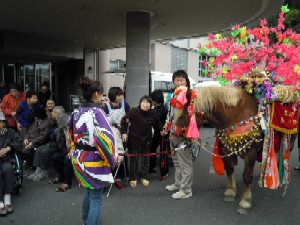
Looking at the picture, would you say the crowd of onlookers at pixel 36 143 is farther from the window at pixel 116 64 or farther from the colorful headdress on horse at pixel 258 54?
the window at pixel 116 64

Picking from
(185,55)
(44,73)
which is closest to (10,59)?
(44,73)

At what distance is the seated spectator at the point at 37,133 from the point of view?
5.41 meters

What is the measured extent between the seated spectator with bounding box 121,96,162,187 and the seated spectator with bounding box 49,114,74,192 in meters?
0.95

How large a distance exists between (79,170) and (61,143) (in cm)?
208

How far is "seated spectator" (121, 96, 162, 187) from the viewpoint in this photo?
5.05 meters

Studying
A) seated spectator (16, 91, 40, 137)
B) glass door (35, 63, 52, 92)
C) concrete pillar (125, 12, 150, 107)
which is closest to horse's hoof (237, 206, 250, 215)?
seated spectator (16, 91, 40, 137)

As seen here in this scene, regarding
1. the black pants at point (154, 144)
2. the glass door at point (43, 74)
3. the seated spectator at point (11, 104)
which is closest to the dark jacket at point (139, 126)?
the black pants at point (154, 144)

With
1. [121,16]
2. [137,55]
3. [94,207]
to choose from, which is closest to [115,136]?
[94,207]

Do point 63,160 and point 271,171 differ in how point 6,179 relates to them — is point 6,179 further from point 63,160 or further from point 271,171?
point 271,171

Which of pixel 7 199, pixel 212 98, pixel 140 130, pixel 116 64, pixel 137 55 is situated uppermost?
pixel 116 64

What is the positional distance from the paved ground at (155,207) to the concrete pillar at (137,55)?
4.16 m

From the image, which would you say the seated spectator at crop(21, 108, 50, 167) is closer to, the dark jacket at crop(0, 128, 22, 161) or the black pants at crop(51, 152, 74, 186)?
the black pants at crop(51, 152, 74, 186)

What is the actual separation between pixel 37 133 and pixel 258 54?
3.92m

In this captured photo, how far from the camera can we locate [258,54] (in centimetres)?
446
